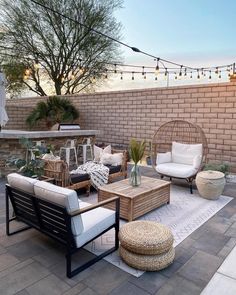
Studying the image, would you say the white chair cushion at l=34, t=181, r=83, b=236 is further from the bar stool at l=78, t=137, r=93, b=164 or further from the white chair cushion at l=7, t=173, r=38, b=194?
the bar stool at l=78, t=137, r=93, b=164

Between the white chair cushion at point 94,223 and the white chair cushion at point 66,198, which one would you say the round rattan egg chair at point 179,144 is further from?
the white chair cushion at point 66,198

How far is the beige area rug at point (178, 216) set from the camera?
266 centimetres

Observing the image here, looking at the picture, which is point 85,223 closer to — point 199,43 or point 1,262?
point 1,262

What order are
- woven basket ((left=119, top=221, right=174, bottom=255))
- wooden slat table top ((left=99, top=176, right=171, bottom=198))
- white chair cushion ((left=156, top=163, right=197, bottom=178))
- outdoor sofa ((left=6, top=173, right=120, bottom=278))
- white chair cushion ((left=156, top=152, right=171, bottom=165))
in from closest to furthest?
outdoor sofa ((left=6, top=173, right=120, bottom=278))
woven basket ((left=119, top=221, right=174, bottom=255))
wooden slat table top ((left=99, top=176, right=171, bottom=198))
white chair cushion ((left=156, top=163, right=197, bottom=178))
white chair cushion ((left=156, top=152, right=171, bottom=165))

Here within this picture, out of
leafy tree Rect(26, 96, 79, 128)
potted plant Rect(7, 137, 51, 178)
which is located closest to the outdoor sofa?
potted plant Rect(7, 137, 51, 178)

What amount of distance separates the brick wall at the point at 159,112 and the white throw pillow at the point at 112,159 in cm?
238

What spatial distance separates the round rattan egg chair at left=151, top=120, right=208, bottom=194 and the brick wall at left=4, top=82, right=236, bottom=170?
0.26 metres

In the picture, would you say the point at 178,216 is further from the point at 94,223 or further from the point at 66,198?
the point at 66,198

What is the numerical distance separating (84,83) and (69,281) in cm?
1248

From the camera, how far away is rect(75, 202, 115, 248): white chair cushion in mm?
2270

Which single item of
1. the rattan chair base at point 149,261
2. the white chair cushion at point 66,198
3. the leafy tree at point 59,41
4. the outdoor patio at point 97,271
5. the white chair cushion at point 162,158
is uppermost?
the leafy tree at point 59,41

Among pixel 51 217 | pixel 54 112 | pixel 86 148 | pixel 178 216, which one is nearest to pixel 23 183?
pixel 51 217

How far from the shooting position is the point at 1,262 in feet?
7.79

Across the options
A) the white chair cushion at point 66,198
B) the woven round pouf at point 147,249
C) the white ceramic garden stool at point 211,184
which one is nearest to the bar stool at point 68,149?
the white ceramic garden stool at point 211,184
